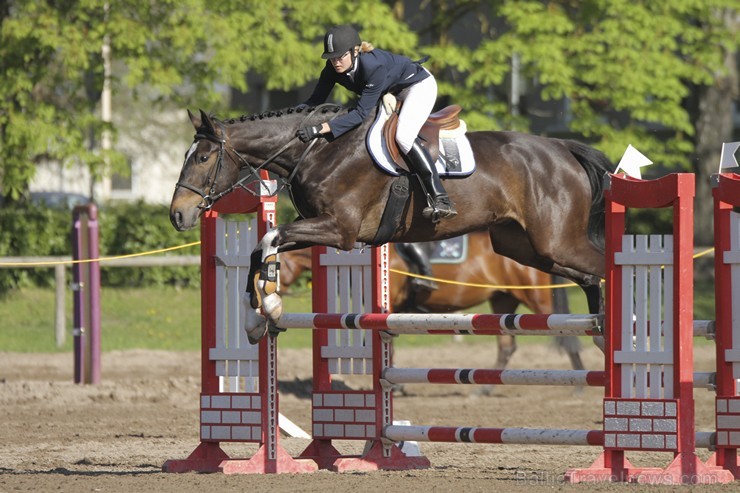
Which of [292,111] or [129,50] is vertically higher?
[129,50]

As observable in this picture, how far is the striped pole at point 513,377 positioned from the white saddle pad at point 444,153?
1.14m

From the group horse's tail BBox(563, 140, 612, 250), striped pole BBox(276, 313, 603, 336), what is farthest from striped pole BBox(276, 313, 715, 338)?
horse's tail BBox(563, 140, 612, 250)

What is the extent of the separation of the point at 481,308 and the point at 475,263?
5325 millimetres

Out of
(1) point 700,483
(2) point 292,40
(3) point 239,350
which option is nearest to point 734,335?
(1) point 700,483

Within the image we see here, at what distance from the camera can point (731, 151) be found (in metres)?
6.18

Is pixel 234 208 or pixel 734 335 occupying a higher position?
pixel 234 208

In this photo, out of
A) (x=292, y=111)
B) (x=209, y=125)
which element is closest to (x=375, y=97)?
(x=292, y=111)

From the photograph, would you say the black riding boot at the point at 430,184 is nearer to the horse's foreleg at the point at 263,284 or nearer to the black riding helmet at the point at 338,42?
the black riding helmet at the point at 338,42

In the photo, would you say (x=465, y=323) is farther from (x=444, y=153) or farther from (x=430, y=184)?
(x=444, y=153)

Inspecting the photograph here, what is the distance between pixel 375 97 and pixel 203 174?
1.06 meters

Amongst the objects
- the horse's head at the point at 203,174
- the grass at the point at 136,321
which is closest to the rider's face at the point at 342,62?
→ the horse's head at the point at 203,174

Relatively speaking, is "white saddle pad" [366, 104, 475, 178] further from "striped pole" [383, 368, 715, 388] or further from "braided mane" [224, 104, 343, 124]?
"striped pole" [383, 368, 715, 388]

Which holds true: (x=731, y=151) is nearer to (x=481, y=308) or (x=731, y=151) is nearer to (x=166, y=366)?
(x=166, y=366)

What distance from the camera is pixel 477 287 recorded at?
12211 millimetres
